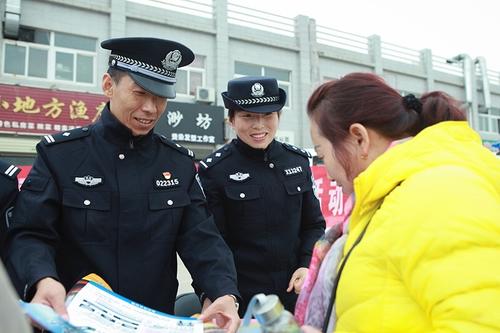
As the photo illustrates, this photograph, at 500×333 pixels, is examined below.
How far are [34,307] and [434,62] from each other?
17.8 m

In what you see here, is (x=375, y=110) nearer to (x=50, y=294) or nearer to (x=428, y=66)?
(x=50, y=294)

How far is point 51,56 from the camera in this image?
383 inches

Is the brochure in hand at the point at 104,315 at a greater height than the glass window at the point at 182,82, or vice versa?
the glass window at the point at 182,82

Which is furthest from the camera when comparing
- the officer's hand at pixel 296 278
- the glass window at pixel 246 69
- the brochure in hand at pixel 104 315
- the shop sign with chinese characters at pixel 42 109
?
the glass window at pixel 246 69

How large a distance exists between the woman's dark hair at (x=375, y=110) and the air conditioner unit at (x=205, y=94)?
33.1 feet

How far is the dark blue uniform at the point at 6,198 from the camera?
1459mm

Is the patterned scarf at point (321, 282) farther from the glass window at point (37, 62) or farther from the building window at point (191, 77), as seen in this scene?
the building window at point (191, 77)

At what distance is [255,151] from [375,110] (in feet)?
3.95

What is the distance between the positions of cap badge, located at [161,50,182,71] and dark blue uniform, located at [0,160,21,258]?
679 millimetres

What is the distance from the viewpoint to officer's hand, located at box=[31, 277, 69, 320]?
46.7 inches

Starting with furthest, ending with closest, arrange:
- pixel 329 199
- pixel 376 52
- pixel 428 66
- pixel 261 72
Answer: pixel 428 66 < pixel 376 52 < pixel 261 72 < pixel 329 199

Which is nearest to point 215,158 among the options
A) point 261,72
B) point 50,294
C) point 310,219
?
point 310,219

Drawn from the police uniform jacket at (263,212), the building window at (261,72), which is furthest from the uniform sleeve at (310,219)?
the building window at (261,72)

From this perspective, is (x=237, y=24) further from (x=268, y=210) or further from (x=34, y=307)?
(x=34, y=307)
